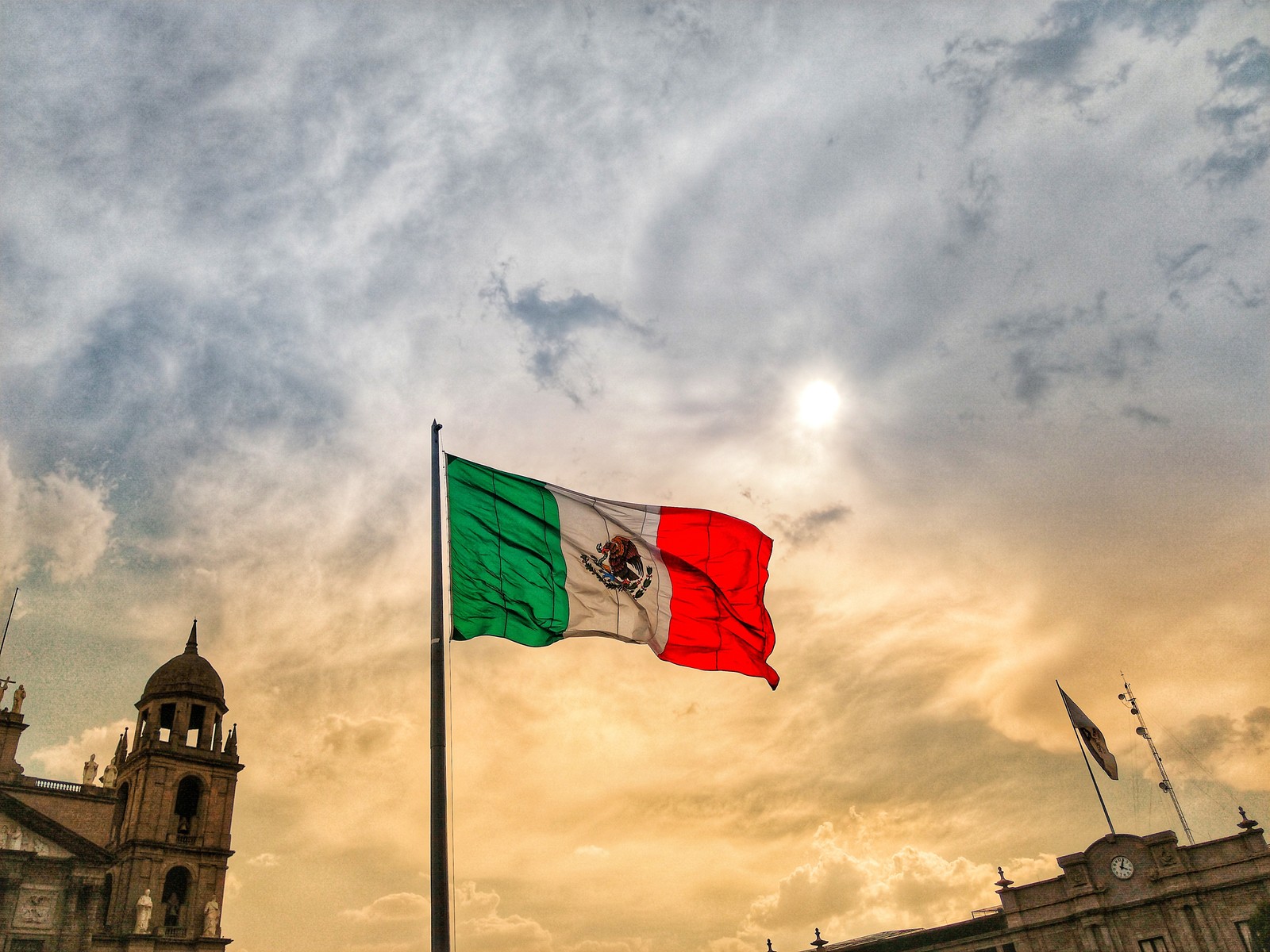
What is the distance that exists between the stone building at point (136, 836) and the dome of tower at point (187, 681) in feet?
0.25

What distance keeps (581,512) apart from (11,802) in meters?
45.3

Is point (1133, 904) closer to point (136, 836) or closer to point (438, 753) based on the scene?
point (438, 753)

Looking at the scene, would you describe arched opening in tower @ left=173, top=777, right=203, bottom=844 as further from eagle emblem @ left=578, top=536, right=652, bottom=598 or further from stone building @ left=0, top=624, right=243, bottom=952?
eagle emblem @ left=578, top=536, right=652, bottom=598

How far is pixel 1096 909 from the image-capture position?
47719 millimetres

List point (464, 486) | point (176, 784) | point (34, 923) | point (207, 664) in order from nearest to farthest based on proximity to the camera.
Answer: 1. point (464, 486)
2. point (34, 923)
3. point (176, 784)
4. point (207, 664)

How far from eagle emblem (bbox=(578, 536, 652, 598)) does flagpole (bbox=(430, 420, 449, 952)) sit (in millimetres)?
4091

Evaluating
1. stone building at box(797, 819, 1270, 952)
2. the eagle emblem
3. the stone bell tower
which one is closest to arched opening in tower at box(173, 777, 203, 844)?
the stone bell tower

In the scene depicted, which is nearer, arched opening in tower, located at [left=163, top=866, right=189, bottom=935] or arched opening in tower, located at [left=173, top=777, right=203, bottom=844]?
arched opening in tower, located at [left=163, top=866, right=189, bottom=935]

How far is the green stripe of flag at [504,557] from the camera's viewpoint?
581 inches

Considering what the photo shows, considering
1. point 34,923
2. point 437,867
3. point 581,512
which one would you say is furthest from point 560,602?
point 34,923

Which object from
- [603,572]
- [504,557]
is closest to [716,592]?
[603,572]

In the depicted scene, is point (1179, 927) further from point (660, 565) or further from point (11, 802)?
point (11, 802)

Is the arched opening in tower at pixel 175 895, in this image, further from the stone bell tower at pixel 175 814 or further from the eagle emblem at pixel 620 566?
the eagle emblem at pixel 620 566

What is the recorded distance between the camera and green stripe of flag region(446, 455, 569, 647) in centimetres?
1477
